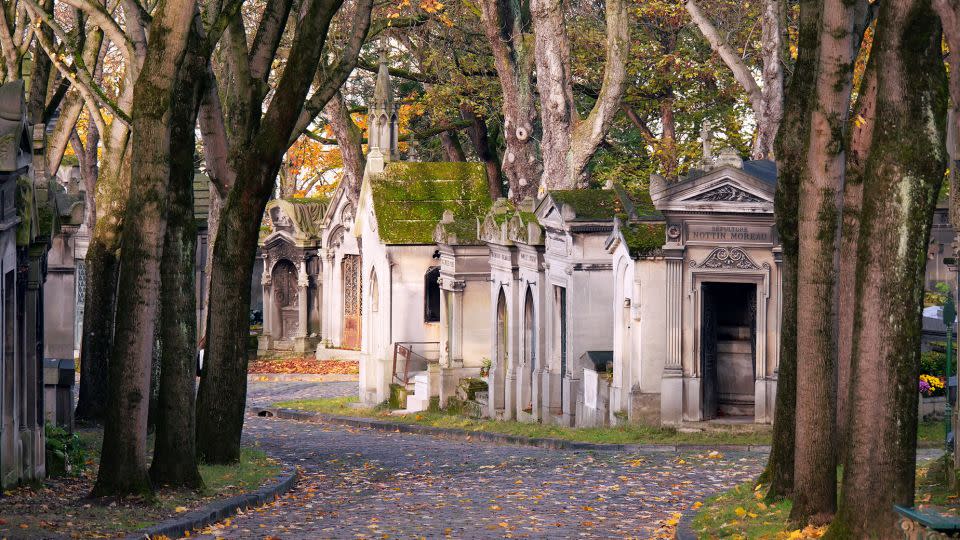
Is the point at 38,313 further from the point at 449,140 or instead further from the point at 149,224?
the point at 449,140

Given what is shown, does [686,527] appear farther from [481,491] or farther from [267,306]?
[267,306]

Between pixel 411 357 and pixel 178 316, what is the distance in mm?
16186

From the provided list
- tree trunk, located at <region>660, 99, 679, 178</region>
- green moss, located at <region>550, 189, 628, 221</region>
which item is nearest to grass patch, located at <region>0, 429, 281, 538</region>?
green moss, located at <region>550, 189, 628, 221</region>

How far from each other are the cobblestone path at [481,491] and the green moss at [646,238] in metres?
2.95

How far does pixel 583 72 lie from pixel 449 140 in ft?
15.9

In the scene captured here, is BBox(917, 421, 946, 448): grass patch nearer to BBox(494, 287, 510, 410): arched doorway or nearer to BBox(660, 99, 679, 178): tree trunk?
BBox(494, 287, 510, 410): arched doorway

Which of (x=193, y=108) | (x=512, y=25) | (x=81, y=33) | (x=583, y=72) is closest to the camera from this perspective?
(x=193, y=108)

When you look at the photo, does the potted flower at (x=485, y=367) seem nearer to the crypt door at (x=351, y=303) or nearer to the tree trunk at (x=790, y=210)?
the crypt door at (x=351, y=303)

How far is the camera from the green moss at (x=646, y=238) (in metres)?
19.4

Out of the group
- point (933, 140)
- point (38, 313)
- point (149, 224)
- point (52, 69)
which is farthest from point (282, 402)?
point (933, 140)

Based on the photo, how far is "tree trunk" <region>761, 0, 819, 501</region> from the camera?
1161cm

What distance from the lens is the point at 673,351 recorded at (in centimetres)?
1967

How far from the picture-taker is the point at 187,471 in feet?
44.6

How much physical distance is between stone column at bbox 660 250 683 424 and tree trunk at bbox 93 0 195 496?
29.0 feet
